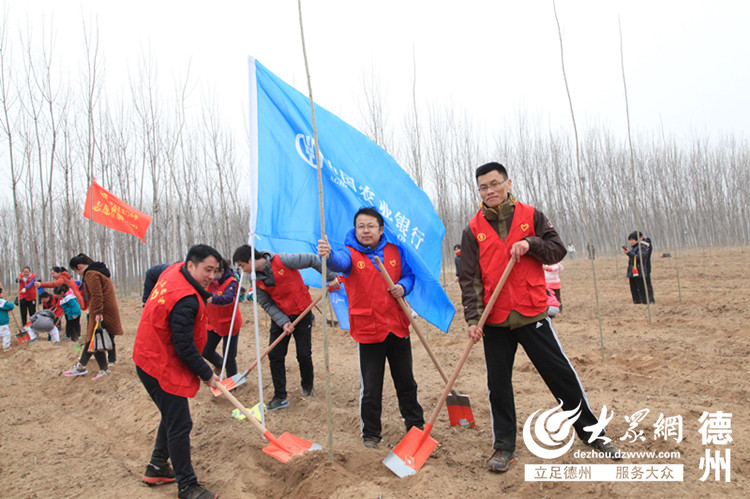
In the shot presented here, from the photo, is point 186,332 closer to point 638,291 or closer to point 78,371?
point 78,371

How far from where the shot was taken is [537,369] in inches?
115

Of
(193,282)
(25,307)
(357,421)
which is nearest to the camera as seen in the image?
(193,282)

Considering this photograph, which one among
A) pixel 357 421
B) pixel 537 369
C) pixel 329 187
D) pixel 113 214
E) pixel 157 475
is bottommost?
pixel 357 421

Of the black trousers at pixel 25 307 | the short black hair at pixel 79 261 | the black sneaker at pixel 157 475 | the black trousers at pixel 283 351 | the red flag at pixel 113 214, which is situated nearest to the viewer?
the black sneaker at pixel 157 475

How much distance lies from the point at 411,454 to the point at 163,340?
1749 millimetres

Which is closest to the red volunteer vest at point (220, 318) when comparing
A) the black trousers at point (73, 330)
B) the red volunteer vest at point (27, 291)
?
the black trousers at point (73, 330)

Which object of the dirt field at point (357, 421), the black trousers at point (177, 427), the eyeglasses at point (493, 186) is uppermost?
the eyeglasses at point (493, 186)

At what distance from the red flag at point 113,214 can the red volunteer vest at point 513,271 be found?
7.75 meters

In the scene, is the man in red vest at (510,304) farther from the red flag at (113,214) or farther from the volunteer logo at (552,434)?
the red flag at (113,214)

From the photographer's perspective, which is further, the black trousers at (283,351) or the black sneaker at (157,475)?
the black trousers at (283,351)

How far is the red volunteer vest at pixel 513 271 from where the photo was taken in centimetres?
290

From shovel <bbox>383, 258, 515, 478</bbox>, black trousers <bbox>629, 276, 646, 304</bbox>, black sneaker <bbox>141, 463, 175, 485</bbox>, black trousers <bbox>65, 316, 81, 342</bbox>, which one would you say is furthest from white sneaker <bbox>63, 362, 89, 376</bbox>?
black trousers <bbox>629, 276, 646, 304</bbox>

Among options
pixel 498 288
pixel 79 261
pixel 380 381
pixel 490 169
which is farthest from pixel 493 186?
pixel 79 261

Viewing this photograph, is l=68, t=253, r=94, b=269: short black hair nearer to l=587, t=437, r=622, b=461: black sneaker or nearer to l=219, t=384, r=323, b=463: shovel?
l=219, t=384, r=323, b=463: shovel
